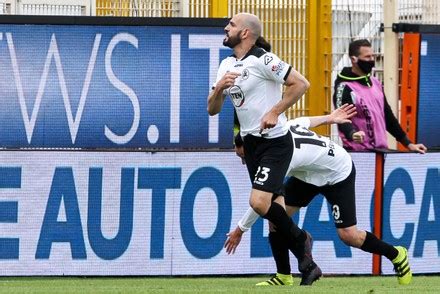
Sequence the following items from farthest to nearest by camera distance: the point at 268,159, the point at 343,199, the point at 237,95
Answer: the point at 343,199 < the point at 237,95 < the point at 268,159

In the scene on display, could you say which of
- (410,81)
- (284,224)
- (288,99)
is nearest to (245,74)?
(288,99)

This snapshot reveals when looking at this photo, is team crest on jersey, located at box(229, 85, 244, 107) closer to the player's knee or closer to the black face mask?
the player's knee

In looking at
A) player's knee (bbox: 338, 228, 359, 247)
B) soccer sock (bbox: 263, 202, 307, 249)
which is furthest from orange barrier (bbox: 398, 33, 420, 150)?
soccer sock (bbox: 263, 202, 307, 249)

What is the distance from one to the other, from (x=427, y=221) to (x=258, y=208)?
2.96 meters

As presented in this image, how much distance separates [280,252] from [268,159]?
0.92m

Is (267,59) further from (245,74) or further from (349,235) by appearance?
(349,235)

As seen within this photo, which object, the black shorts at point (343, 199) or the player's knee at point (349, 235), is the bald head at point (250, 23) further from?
the player's knee at point (349, 235)

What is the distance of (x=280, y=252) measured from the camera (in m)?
12.2

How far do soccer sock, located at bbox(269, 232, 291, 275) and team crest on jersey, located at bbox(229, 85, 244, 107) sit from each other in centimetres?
113

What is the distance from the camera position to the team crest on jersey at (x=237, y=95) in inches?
462

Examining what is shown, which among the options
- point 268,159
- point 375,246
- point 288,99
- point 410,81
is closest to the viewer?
point 288,99

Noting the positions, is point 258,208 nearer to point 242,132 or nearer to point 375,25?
point 242,132

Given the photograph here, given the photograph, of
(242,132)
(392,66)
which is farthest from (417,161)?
(242,132)

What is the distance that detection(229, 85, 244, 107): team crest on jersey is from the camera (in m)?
11.7
